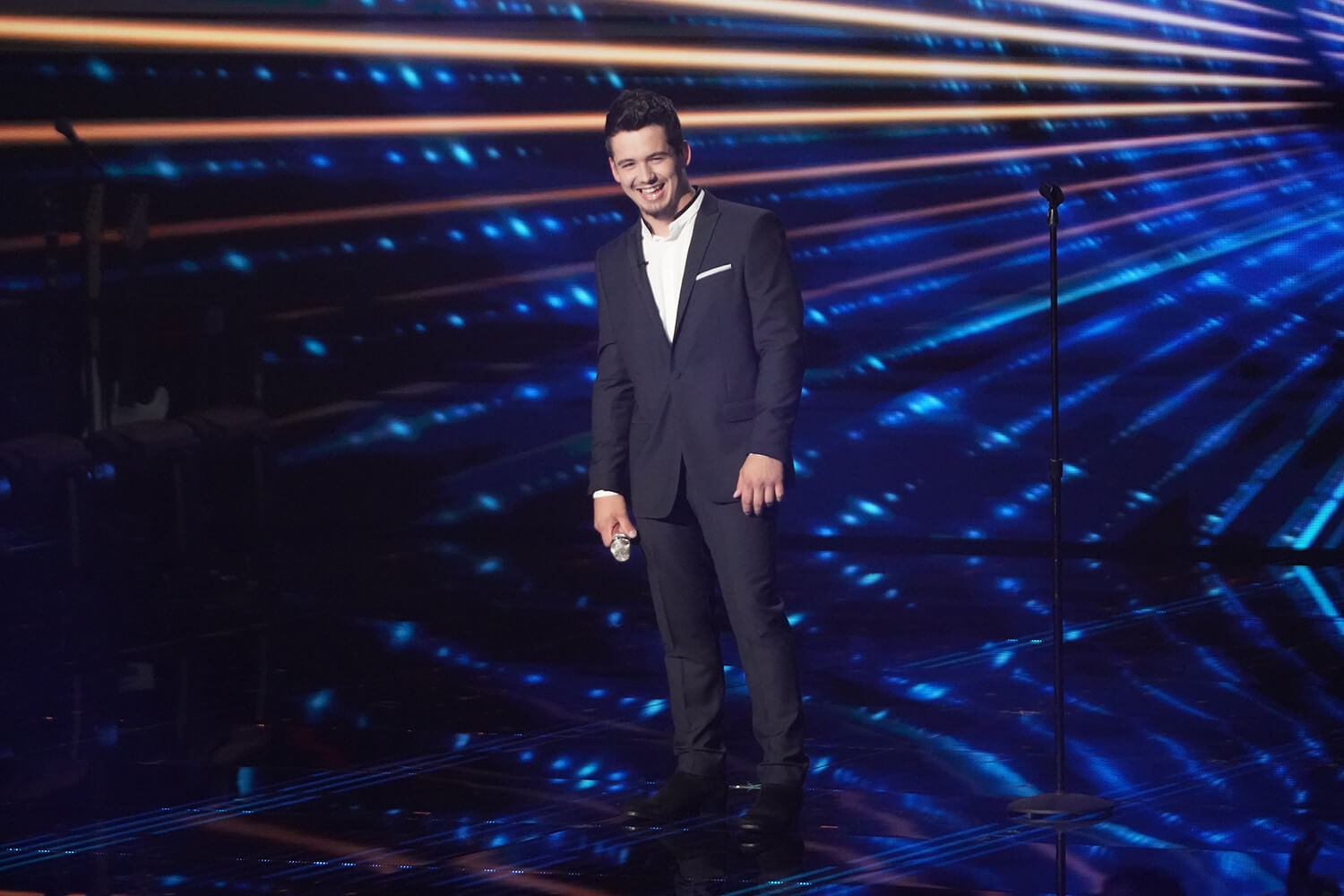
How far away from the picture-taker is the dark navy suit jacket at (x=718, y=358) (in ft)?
8.19

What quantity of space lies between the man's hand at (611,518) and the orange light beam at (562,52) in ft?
11.6

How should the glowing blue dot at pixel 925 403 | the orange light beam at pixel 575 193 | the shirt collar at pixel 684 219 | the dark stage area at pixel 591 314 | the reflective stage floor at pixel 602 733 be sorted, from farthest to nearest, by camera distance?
the glowing blue dot at pixel 925 403 → the orange light beam at pixel 575 193 → the dark stage area at pixel 591 314 → the shirt collar at pixel 684 219 → the reflective stage floor at pixel 602 733

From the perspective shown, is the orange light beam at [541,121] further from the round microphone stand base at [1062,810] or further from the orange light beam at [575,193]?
Result: the round microphone stand base at [1062,810]

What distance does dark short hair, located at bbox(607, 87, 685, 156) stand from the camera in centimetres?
246

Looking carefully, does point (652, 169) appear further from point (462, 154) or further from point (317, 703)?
point (462, 154)

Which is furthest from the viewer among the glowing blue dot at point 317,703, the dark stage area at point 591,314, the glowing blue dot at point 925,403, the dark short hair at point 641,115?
the glowing blue dot at point 925,403


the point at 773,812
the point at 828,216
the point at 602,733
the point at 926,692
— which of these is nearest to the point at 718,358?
the point at 773,812

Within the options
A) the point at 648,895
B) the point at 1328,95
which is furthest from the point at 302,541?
the point at 648,895

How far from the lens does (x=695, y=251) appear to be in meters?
2.54

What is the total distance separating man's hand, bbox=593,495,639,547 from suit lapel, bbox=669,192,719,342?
30 centimetres

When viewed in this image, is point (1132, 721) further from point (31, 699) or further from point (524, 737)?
point (31, 699)

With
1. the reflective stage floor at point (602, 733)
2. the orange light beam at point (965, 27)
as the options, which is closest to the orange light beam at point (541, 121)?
the orange light beam at point (965, 27)

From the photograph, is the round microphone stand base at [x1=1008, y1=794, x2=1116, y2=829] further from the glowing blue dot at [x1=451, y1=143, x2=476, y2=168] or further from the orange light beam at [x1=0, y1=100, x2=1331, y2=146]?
the glowing blue dot at [x1=451, y1=143, x2=476, y2=168]

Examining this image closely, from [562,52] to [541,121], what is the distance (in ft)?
0.84
